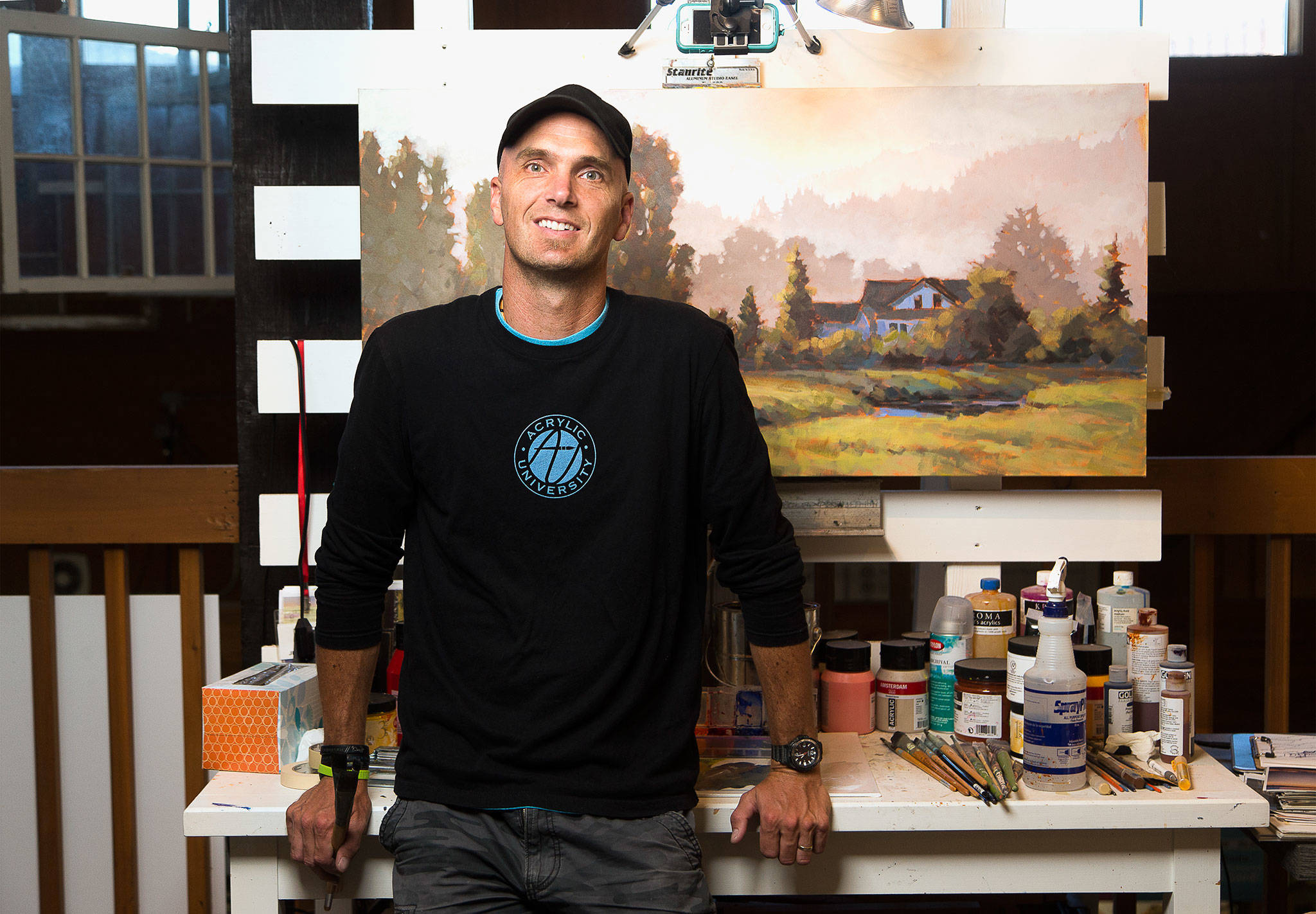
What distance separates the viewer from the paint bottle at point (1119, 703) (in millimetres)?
1545

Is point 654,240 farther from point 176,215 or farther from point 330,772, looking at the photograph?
point 176,215

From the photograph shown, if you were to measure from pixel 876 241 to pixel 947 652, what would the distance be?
0.71 m

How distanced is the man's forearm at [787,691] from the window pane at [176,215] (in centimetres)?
429

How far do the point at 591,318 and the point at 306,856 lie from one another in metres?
0.82

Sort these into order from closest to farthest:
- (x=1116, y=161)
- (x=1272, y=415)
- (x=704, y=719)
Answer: (x=704, y=719) < (x=1116, y=161) < (x=1272, y=415)

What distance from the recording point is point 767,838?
1356 millimetres

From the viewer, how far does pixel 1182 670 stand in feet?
4.86

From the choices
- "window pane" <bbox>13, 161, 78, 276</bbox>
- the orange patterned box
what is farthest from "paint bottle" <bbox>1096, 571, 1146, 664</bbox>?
"window pane" <bbox>13, 161, 78, 276</bbox>

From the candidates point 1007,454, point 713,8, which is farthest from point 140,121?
point 1007,454

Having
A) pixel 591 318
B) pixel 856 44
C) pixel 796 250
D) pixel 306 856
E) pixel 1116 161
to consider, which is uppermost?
pixel 856 44

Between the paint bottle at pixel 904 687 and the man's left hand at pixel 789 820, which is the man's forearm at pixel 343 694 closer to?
the man's left hand at pixel 789 820

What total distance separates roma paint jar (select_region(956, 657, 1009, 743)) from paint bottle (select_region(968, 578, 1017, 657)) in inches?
3.7

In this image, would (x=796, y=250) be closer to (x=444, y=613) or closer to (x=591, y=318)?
(x=591, y=318)

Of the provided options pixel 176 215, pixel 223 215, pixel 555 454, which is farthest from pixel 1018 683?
pixel 176 215
